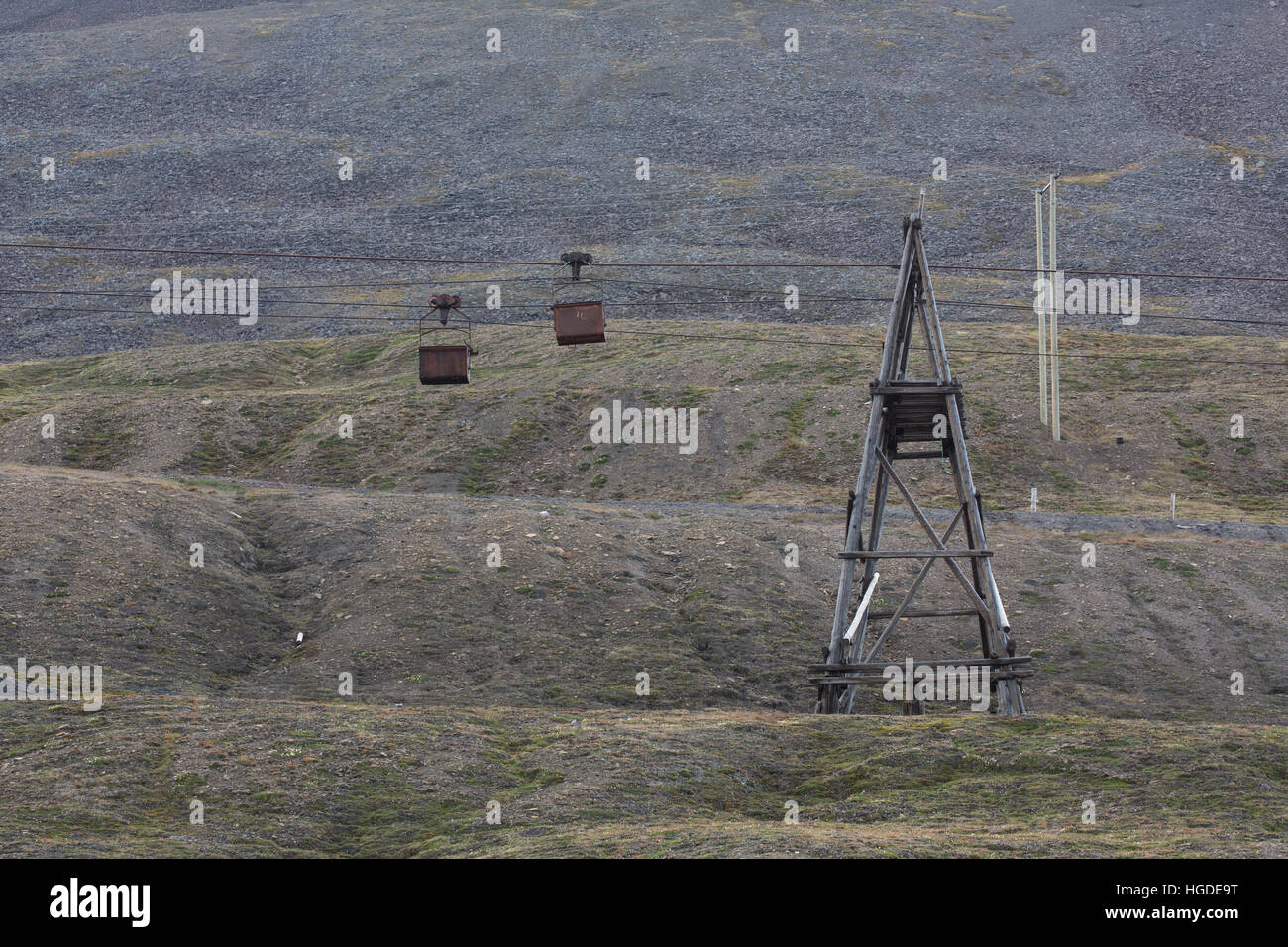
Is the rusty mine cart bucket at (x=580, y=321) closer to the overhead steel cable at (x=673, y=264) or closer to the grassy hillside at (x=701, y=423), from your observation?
the overhead steel cable at (x=673, y=264)

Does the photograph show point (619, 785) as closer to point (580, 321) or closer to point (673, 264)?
point (580, 321)

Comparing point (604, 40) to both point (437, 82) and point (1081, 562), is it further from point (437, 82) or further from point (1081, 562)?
point (1081, 562)

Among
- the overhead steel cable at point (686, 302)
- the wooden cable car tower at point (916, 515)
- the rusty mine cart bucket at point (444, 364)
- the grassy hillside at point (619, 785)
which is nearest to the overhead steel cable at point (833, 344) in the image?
the overhead steel cable at point (686, 302)

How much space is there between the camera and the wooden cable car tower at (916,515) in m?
21.2

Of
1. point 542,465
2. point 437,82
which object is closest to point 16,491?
point 542,465

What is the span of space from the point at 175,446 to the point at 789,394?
71.8 feet

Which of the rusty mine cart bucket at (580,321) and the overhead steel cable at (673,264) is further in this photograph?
the overhead steel cable at (673,264)

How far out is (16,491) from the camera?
2988 cm

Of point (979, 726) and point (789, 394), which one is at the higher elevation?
point (789, 394)

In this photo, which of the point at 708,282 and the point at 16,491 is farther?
the point at 708,282

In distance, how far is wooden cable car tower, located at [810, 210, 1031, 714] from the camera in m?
21.2

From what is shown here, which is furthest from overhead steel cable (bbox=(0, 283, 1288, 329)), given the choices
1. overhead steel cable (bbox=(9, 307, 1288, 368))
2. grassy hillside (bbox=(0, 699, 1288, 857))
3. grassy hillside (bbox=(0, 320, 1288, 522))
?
grassy hillside (bbox=(0, 699, 1288, 857))

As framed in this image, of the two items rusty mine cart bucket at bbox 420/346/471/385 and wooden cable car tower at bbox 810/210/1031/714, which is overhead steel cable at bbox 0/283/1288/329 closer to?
rusty mine cart bucket at bbox 420/346/471/385

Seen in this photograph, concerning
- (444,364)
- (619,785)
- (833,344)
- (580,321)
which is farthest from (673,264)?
(619,785)
